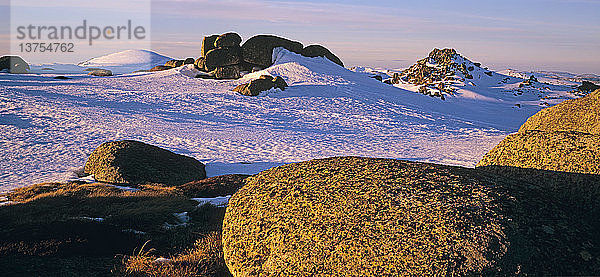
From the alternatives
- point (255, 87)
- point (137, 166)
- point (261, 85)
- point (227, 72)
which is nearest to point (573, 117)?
point (137, 166)

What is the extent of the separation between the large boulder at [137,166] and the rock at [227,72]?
121 feet

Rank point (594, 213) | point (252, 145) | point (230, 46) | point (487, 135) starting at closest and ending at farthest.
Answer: point (594, 213), point (252, 145), point (487, 135), point (230, 46)

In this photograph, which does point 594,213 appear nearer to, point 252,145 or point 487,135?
point 252,145

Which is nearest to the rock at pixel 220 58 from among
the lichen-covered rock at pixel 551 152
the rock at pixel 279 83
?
the rock at pixel 279 83

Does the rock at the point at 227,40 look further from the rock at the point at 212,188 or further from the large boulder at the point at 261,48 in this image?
the rock at the point at 212,188

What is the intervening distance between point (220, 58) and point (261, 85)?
43.8 ft

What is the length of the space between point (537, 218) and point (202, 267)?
451 centimetres

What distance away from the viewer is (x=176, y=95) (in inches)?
1768

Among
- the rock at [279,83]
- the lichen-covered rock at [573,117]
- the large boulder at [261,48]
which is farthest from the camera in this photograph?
the large boulder at [261,48]

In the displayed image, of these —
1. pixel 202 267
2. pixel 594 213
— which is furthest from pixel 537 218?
pixel 202 267

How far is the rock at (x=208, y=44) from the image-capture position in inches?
2437

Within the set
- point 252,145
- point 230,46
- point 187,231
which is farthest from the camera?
point 230,46

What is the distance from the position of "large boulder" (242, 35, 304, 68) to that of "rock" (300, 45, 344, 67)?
2.89 m

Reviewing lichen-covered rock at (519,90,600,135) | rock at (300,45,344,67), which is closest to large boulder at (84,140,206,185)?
lichen-covered rock at (519,90,600,135)
